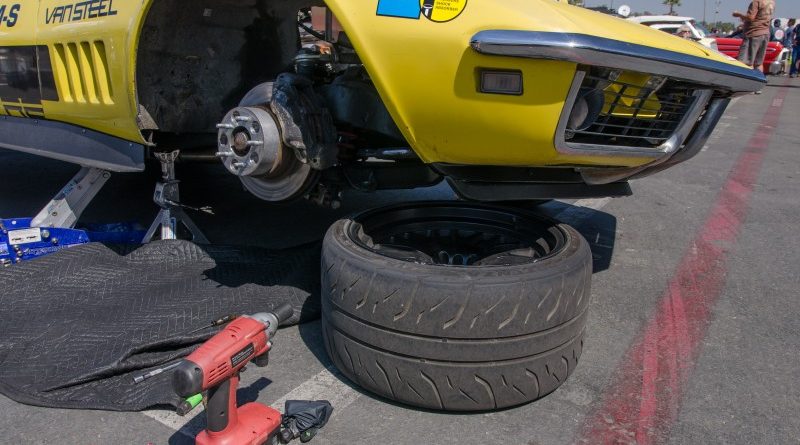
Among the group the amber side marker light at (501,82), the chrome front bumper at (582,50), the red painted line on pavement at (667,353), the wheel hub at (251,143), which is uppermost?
the chrome front bumper at (582,50)

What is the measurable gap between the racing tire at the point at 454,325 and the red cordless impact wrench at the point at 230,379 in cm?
38

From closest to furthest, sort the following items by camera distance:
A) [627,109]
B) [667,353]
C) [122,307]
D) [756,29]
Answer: [627,109], [667,353], [122,307], [756,29]

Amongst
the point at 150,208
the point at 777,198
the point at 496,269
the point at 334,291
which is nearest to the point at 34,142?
the point at 150,208

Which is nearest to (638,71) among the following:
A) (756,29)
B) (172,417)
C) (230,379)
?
(230,379)

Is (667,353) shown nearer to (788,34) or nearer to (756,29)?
(756,29)

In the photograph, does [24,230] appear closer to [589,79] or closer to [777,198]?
[589,79]

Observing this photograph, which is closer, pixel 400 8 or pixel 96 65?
pixel 400 8

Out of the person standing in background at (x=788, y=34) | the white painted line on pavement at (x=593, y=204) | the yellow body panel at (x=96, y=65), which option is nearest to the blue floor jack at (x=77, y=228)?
the yellow body panel at (x=96, y=65)

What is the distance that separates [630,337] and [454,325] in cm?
108

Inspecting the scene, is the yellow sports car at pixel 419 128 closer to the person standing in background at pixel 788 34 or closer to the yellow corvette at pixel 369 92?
the yellow corvette at pixel 369 92

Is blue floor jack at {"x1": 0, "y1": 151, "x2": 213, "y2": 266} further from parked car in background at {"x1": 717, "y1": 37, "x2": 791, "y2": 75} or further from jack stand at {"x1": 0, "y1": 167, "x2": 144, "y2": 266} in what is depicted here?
parked car in background at {"x1": 717, "y1": 37, "x2": 791, "y2": 75}

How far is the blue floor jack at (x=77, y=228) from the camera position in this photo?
3.40 metres

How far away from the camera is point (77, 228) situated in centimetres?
378

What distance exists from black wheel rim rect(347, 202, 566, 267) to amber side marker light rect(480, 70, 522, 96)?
0.96m
